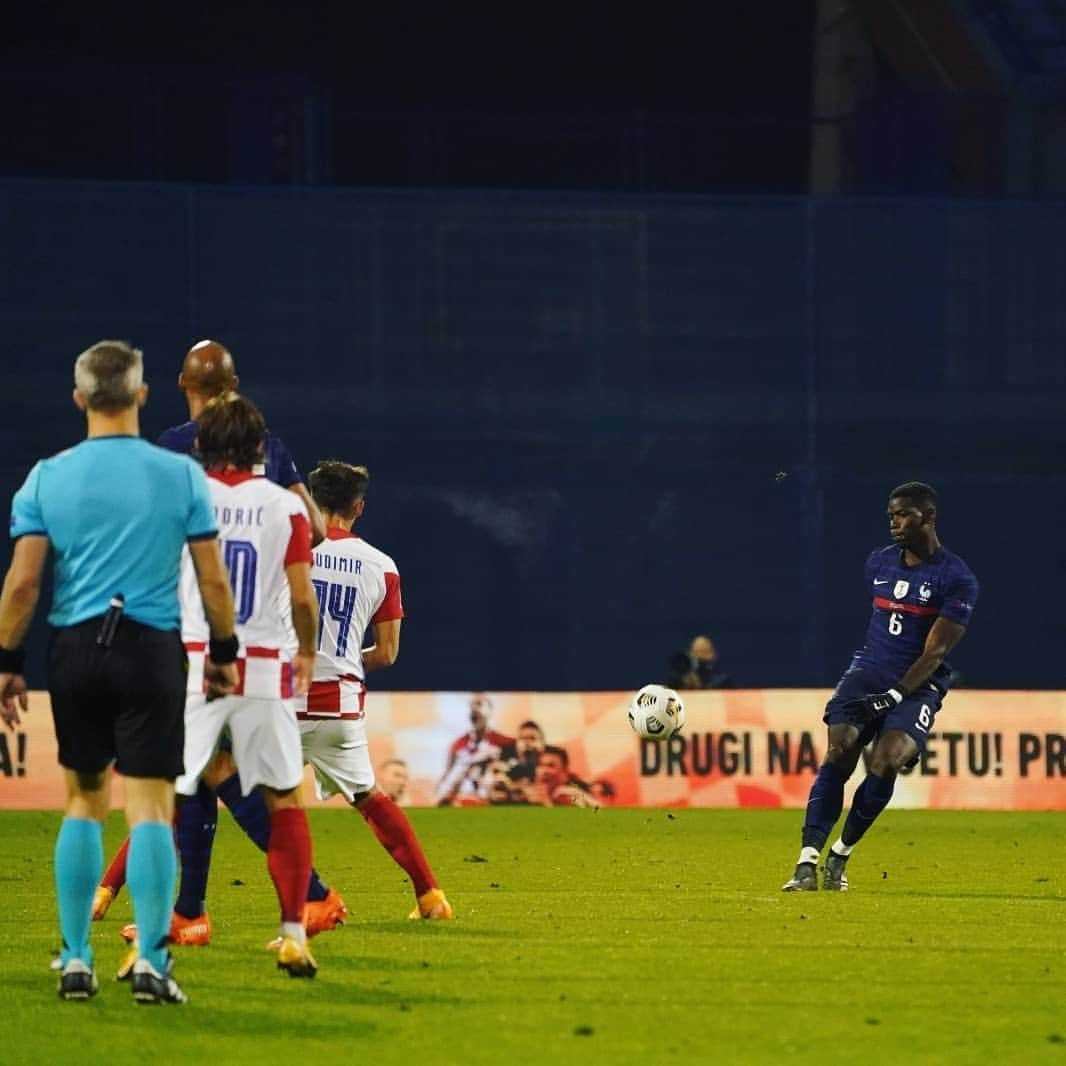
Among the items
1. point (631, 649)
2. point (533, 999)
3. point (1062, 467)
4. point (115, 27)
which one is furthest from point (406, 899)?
point (115, 27)

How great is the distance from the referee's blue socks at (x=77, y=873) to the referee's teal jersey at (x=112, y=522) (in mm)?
614

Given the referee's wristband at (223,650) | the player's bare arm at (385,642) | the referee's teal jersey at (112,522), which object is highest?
the referee's teal jersey at (112,522)

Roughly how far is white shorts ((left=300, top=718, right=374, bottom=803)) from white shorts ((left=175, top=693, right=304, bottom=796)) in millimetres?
1852

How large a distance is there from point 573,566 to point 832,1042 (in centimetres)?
1999

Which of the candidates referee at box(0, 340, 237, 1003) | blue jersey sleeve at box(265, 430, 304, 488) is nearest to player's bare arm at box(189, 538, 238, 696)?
referee at box(0, 340, 237, 1003)

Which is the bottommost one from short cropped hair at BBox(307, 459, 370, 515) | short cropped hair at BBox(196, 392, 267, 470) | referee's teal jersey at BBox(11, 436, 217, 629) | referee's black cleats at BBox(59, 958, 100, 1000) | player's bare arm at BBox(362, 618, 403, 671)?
referee's black cleats at BBox(59, 958, 100, 1000)

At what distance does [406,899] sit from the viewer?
10953 millimetres

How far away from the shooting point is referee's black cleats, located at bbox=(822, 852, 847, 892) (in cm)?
1143

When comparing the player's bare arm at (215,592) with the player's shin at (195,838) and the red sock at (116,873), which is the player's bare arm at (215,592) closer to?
the player's shin at (195,838)

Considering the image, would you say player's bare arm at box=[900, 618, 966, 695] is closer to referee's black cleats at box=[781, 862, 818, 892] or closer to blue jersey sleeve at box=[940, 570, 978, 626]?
blue jersey sleeve at box=[940, 570, 978, 626]

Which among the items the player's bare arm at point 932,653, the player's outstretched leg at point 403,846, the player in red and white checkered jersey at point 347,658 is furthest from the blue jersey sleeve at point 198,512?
the player's bare arm at point 932,653

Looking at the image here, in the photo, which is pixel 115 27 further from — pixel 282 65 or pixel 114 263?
pixel 114 263

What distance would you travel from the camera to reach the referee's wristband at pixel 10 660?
675 centimetres

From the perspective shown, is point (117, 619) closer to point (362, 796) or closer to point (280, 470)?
point (280, 470)
